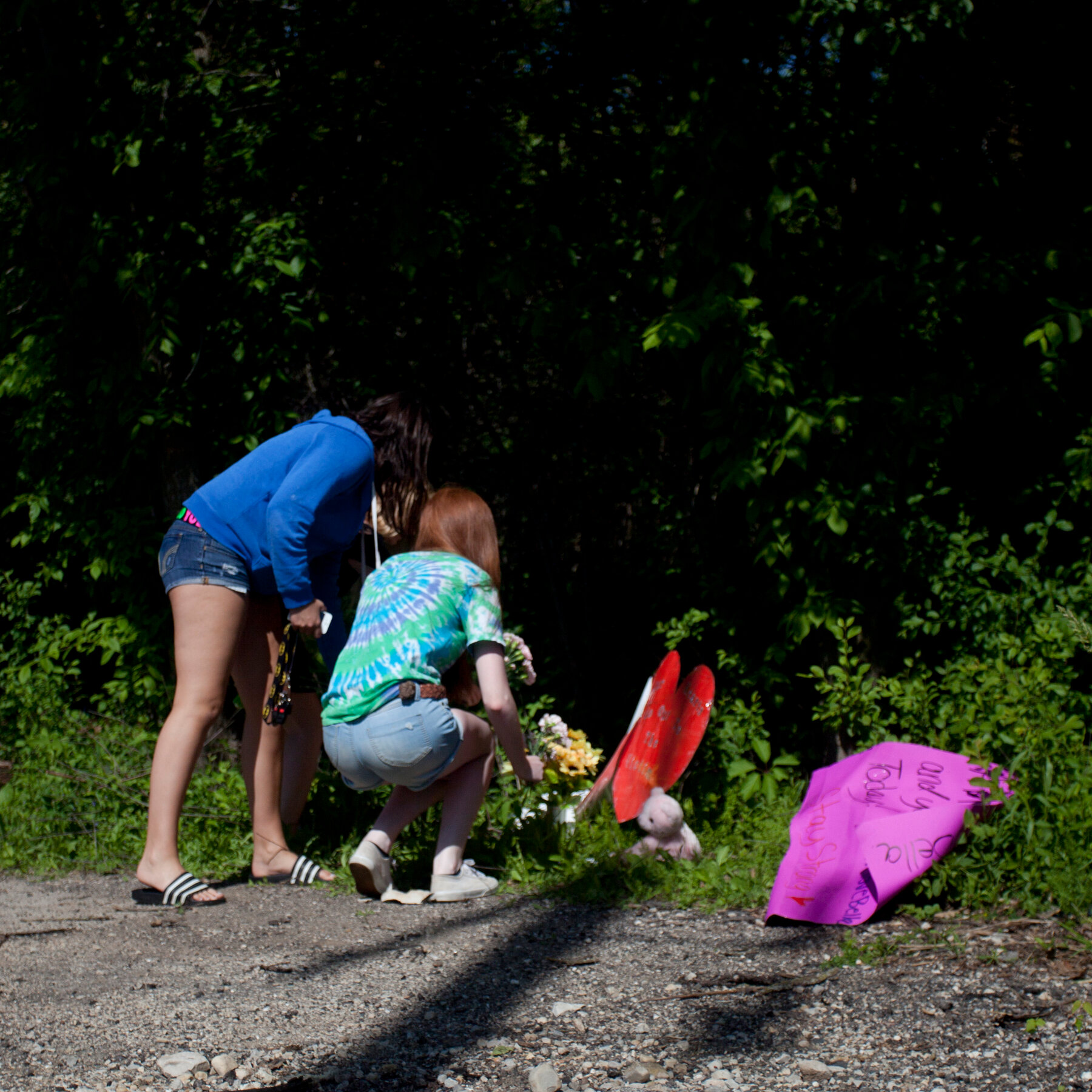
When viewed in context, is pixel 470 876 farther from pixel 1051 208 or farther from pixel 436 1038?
pixel 1051 208

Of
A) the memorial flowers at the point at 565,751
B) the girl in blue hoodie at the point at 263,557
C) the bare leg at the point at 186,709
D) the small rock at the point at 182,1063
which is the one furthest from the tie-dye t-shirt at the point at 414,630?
the small rock at the point at 182,1063

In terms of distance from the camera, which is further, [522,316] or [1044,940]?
[522,316]

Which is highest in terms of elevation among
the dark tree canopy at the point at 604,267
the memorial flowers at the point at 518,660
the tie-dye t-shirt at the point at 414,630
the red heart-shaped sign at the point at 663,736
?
the dark tree canopy at the point at 604,267

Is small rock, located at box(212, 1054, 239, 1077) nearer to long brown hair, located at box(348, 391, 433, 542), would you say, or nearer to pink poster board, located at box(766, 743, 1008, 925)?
pink poster board, located at box(766, 743, 1008, 925)

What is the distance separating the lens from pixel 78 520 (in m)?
4.80

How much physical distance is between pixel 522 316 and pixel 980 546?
1.87 metres

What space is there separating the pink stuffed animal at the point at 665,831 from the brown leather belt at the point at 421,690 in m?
0.73

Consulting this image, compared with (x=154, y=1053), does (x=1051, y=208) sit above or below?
above

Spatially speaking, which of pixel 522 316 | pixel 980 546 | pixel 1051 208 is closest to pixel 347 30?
pixel 522 316

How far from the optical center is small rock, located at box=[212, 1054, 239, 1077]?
6.55 feet

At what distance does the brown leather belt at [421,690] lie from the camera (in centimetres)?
312

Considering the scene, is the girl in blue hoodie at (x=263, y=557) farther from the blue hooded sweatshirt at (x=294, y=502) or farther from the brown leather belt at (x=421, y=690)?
the brown leather belt at (x=421, y=690)

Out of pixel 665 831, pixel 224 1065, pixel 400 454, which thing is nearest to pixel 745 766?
pixel 665 831

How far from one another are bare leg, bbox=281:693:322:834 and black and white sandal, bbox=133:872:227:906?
512 mm
